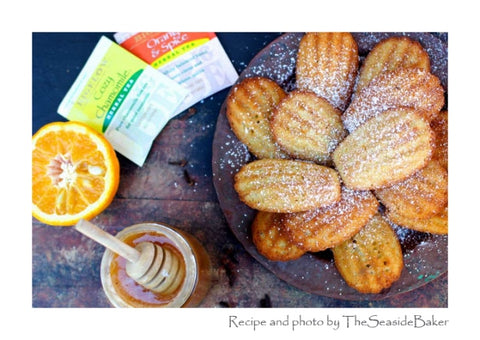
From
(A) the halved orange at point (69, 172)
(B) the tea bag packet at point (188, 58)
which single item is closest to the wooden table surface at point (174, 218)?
(B) the tea bag packet at point (188, 58)

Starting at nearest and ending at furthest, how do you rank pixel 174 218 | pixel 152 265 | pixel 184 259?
pixel 152 265, pixel 184 259, pixel 174 218

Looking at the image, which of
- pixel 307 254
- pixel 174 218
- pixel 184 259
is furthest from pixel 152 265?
pixel 307 254

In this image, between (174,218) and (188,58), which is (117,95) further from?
(174,218)

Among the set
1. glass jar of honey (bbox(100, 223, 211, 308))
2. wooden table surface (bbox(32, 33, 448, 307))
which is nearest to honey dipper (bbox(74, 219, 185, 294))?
glass jar of honey (bbox(100, 223, 211, 308))

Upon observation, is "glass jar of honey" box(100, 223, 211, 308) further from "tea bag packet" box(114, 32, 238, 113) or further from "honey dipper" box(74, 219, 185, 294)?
"tea bag packet" box(114, 32, 238, 113)

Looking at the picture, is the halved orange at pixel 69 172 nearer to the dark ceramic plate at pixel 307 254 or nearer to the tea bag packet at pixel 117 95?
the tea bag packet at pixel 117 95

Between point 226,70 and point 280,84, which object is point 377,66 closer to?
point 280,84

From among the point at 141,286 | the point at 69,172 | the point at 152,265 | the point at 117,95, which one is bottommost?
the point at 141,286
